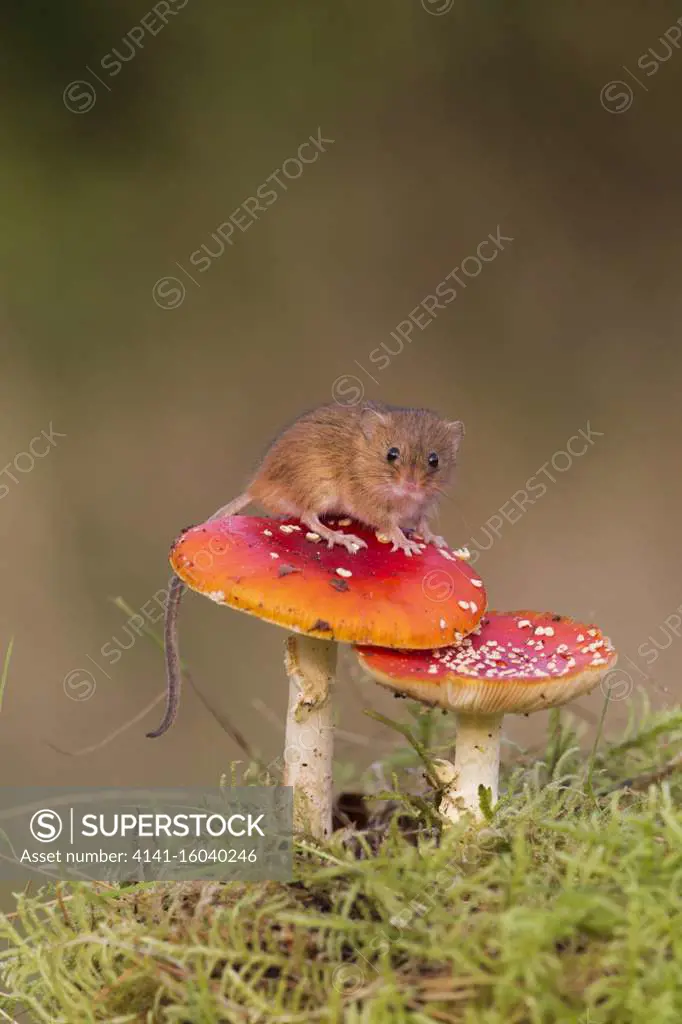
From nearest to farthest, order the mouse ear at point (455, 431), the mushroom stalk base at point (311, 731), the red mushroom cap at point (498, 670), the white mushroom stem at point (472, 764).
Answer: the red mushroom cap at point (498, 670)
the white mushroom stem at point (472, 764)
the mushroom stalk base at point (311, 731)
the mouse ear at point (455, 431)

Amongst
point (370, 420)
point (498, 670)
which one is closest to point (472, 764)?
point (498, 670)

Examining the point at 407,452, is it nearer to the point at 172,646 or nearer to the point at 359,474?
the point at 359,474

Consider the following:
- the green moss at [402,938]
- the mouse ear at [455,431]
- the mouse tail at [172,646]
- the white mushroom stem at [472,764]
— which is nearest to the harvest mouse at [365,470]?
the mouse ear at [455,431]

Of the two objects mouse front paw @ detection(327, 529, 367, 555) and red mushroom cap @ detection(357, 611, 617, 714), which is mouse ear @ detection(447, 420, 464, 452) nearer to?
mouse front paw @ detection(327, 529, 367, 555)

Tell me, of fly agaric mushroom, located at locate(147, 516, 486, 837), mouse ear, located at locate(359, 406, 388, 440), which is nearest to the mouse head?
mouse ear, located at locate(359, 406, 388, 440)

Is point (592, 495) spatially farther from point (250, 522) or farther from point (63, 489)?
point (250, 522)

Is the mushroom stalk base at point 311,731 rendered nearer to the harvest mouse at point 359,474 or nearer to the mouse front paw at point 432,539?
the harvest mouse at point 359,474

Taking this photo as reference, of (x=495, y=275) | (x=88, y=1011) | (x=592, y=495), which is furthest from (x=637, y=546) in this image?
(x=88, y=1011)
